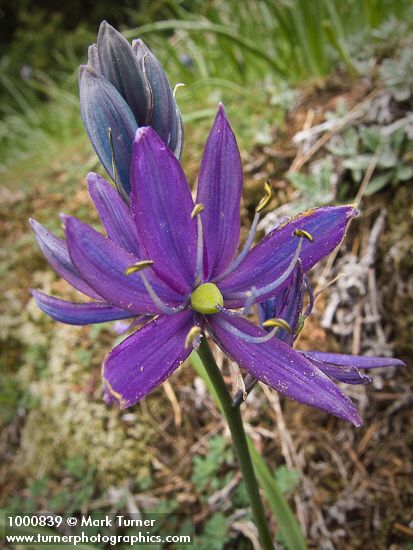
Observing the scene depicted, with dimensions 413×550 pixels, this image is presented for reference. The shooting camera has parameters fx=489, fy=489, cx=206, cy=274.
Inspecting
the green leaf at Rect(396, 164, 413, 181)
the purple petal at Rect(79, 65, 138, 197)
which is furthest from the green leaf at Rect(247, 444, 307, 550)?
the green leaf at Rect(396, 164, 413, 181)

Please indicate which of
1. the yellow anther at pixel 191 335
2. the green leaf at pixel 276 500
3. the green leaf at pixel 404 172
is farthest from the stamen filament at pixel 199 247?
the green leaf at pixel 404 172

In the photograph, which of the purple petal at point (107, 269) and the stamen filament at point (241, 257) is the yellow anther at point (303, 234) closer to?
the stamen filament at point (241, 257)

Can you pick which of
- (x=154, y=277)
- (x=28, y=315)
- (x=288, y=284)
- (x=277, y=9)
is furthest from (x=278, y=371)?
(x=277, y=9)

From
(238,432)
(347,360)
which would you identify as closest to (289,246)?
(347,360)

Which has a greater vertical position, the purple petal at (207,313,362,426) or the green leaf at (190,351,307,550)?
the purple petal at (207,313,362,426)

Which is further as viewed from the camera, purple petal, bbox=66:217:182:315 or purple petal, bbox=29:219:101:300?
purple petal, bbox=29:219:101:300

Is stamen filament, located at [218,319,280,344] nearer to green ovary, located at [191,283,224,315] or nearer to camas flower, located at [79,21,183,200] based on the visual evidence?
green ovary, located at [191,283,224,315]

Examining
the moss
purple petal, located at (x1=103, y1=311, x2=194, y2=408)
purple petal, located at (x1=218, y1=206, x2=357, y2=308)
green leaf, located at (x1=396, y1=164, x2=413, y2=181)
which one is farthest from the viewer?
the moss
